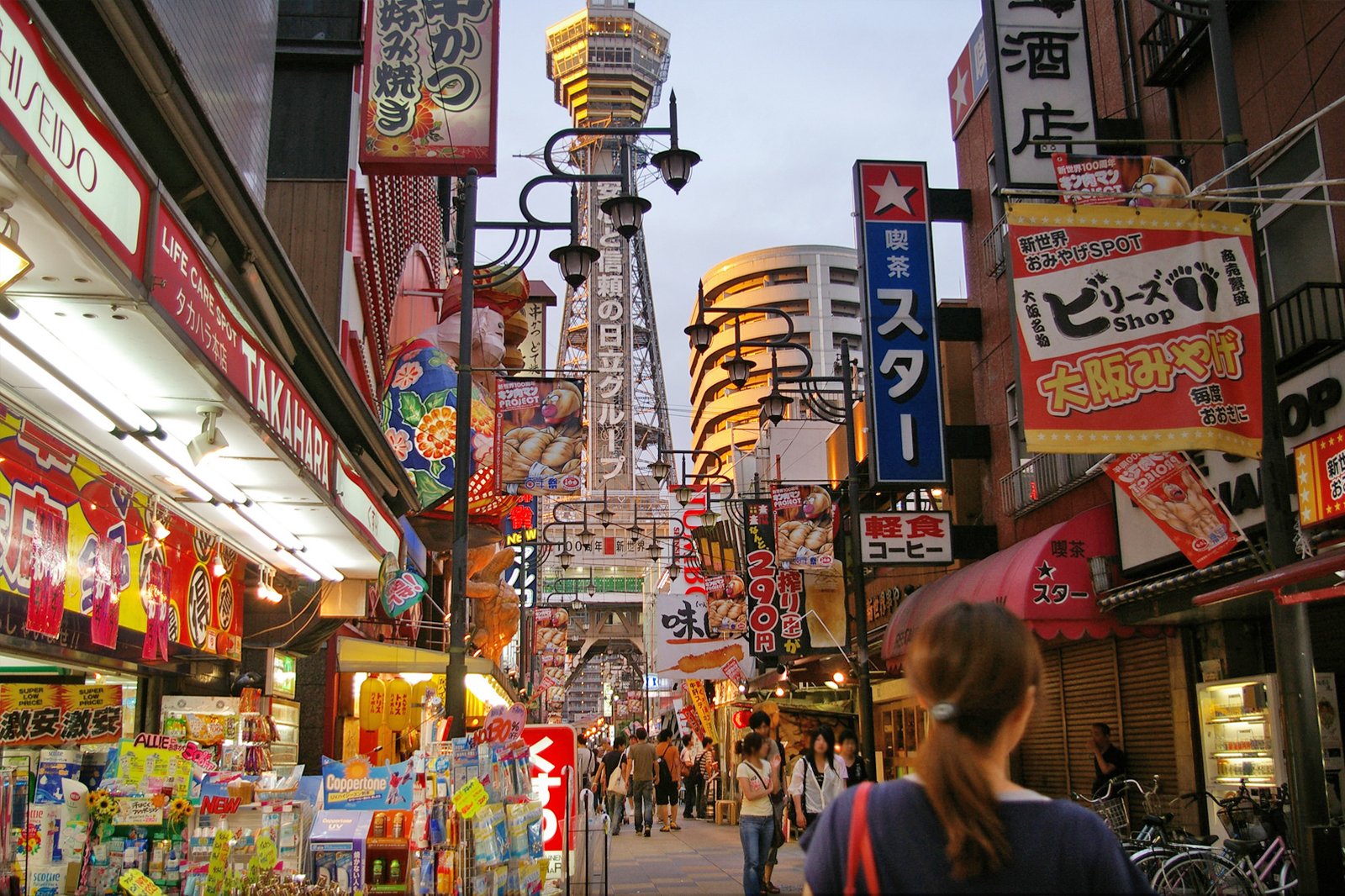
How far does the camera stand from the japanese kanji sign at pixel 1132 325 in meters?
8.92

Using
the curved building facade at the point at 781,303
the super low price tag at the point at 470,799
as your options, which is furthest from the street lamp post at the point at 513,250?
the curved building facade at the point at 781,303

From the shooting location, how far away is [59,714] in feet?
Result: 26.1

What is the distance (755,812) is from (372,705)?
9.00 m

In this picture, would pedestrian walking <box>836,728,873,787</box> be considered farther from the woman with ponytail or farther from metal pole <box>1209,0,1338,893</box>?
the woman with ponytail

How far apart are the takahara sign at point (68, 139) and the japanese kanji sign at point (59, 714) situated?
438 cm

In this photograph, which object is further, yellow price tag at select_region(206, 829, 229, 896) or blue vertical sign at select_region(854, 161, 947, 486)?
blue vertical sign at select_region(854, 161, 947, 486)

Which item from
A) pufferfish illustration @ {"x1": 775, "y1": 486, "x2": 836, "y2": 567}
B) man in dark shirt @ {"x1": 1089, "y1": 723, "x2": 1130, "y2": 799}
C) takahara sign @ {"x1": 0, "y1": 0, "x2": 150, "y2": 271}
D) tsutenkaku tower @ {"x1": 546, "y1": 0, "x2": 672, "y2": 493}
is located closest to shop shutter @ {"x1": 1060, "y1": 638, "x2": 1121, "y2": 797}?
man in dark shirt @ {"x1": 1089, "y1": 723, "x2": 1130, "y2": 799}

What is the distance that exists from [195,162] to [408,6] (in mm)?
10013

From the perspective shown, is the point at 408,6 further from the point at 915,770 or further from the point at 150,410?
the point at 915,770

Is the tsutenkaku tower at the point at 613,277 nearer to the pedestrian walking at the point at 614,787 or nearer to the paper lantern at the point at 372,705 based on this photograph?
the pedestrian walking at the point at 614,787

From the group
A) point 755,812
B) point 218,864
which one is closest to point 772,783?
point 755,812

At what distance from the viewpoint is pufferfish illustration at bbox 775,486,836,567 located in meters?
23.2

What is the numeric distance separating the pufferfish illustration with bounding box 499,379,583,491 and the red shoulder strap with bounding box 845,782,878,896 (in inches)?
618

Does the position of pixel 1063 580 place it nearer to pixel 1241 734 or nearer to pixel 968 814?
pixel 1241 734
